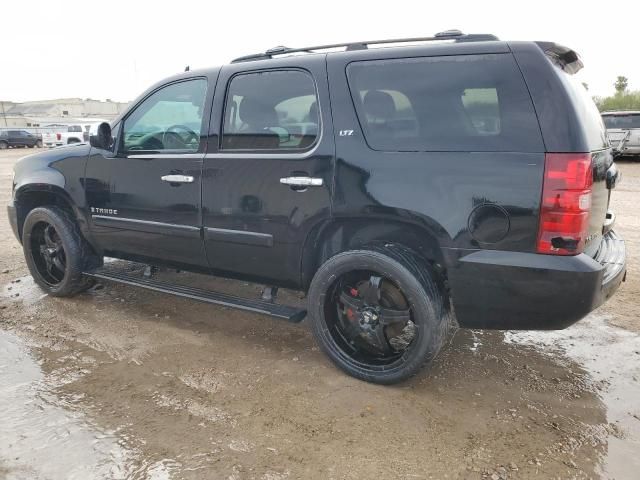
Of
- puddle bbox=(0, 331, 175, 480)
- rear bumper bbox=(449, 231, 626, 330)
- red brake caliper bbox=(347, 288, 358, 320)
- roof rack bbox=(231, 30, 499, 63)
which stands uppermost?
roof rack bbox=(231, 30, 499, 63)

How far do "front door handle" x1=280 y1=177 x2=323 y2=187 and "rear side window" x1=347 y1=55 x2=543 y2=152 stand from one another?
39 centimetres

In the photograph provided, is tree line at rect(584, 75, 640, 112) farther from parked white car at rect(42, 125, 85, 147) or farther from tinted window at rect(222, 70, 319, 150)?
tinted window at rect(222, 70, 319, 150)

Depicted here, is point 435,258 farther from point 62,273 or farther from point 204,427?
point 62,273

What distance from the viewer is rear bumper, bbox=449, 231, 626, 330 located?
247 cm

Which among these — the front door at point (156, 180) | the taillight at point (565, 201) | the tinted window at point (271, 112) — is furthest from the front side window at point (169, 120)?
the taillight at point (565, 201)

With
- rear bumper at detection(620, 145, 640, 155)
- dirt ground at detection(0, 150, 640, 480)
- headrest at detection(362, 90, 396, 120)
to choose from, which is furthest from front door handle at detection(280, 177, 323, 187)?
rear bumper at detection(620, 145, 640, 155)

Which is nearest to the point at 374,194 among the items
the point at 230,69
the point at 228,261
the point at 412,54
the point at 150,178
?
the point at 412,54

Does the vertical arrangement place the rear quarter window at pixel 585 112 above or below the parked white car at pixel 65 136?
above

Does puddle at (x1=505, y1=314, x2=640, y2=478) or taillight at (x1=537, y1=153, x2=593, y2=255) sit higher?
taillight at (x1=537, y1=153, x2=593, y2=255)

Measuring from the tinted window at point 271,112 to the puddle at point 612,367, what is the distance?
216cm

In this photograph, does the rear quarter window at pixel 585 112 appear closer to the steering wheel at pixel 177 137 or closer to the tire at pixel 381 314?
the tire at pixel 381 314

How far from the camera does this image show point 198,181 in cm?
350

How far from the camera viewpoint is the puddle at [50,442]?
230cm

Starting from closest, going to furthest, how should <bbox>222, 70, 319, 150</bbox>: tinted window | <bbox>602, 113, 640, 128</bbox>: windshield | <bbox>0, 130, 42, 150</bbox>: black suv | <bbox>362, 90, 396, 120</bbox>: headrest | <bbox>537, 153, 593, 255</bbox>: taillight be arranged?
<bbox>537, 153, 593, 255</bbox>: taillight → <bbox>362, 90, 396, 120</bbox>: headrest → <bbox>222, 70, 319, 150</bbox>: tinted window → <bbox>602, 113, 640, 128</bbox>: windshield → <bbox>0, 130, 42, 150</bbox>: black suv
